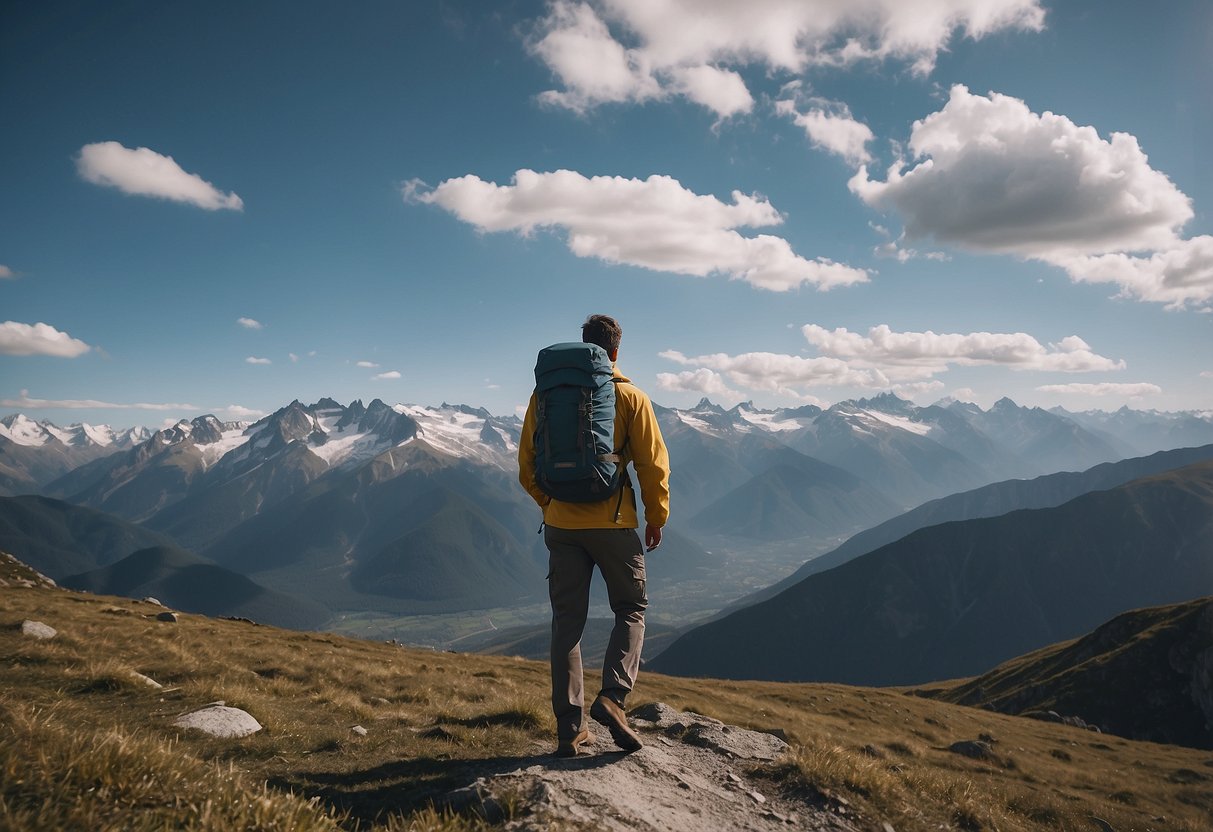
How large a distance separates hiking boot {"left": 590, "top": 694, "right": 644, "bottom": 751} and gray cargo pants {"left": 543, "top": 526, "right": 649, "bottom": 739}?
0.13 metres

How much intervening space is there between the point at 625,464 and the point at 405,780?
4.31 metres

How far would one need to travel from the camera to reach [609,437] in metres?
7.38

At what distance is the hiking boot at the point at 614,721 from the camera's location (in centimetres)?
705

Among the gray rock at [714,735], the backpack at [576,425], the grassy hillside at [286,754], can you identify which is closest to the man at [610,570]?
the backpack at [576,425]

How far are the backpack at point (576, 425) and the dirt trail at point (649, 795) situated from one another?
9.85 feet

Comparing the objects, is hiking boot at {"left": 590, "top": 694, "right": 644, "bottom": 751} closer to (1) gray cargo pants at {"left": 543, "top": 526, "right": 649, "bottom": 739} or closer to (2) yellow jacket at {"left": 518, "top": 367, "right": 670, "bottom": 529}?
(1) gray cargo pants at {"left": 543, "top": 526, "right": 649, "bottom": 739}

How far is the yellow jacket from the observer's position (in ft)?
24.1

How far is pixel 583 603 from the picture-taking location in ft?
24.6

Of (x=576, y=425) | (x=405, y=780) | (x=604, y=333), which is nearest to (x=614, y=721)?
(x=405, y=780)

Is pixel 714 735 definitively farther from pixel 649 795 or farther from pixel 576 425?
pixel 576 425

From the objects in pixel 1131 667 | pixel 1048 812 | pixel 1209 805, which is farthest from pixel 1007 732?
pixel 1131 667

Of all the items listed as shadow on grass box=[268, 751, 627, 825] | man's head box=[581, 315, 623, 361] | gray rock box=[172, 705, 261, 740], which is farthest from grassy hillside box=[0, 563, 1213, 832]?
man's head box=[581, 315, 623, 361]

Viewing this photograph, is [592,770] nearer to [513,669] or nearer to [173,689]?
[173,689]

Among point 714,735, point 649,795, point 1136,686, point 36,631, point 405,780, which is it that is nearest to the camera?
point 649,795
